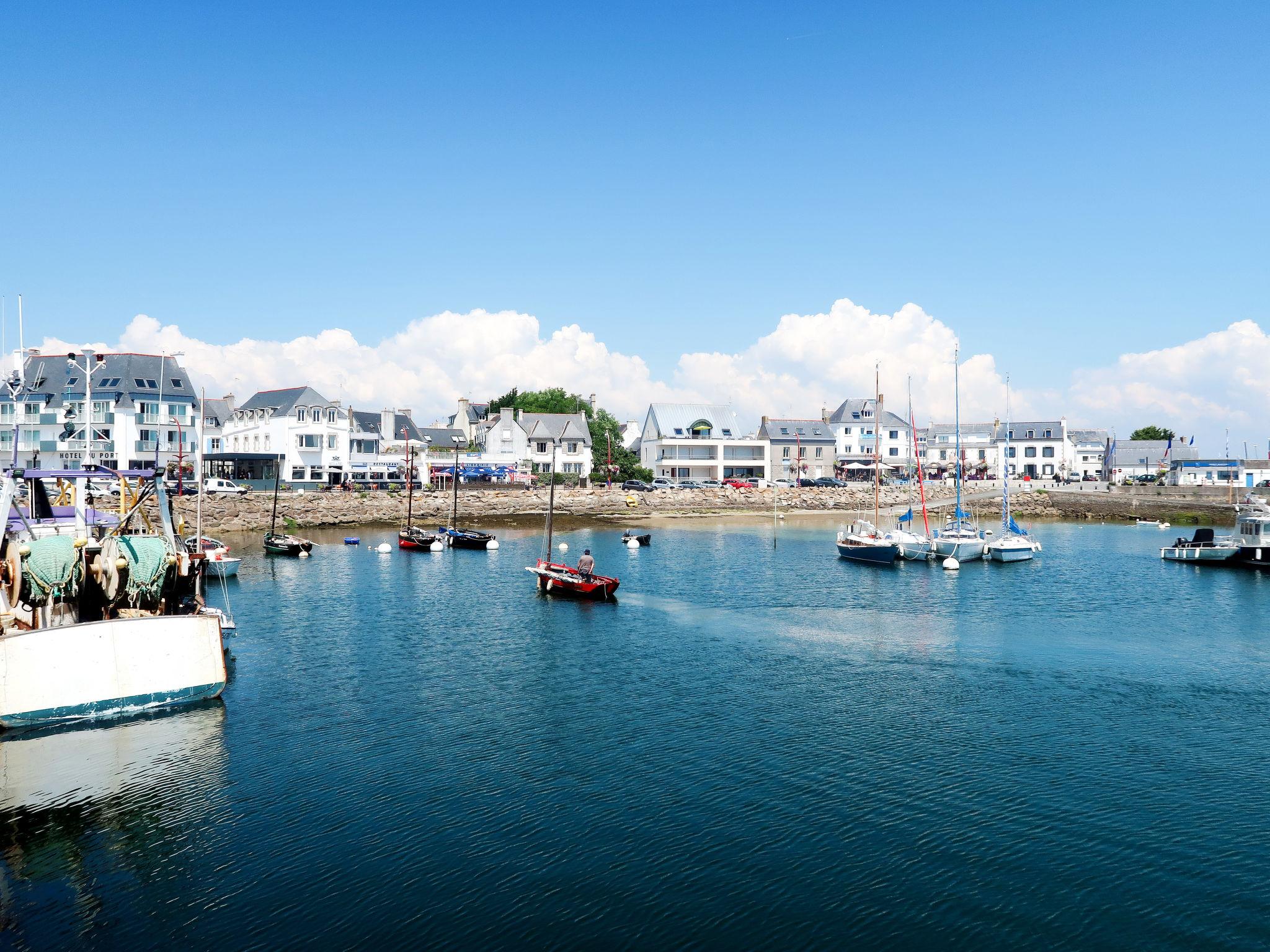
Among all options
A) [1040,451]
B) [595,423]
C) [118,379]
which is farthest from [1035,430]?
[118,379]

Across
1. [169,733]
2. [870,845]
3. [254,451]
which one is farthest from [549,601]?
[254,451]

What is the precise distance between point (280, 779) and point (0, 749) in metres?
8.90

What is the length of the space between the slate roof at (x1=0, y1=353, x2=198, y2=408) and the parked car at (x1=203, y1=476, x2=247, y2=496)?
1000 cm

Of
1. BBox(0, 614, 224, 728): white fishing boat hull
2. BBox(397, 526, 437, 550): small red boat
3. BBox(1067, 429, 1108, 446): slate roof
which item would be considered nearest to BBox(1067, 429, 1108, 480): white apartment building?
BBox(1067, 429, 1108, 446): slate roof

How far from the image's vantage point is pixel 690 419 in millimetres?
157625

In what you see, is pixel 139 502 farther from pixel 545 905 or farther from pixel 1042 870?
pixel 1042 870

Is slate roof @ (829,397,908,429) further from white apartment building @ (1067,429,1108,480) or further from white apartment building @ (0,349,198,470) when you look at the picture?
white apartment building @ (0,349,198,470)

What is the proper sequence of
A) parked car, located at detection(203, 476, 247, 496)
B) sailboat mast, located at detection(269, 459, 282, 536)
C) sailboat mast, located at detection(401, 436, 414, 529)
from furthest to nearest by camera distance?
1. parked car, located at detection(203, 476, 247, 496)
2. sailboat mast, located at detection(401, 436, 414, 529)
3. sailboat mast, located at detection(269, 459, 282, 536)

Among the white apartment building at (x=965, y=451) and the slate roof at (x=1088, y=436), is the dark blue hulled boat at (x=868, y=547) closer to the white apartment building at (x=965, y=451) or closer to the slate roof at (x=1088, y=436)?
the white apartment building at (x=965, y=451)

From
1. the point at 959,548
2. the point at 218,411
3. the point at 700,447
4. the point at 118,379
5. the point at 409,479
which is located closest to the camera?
the point at 959,548

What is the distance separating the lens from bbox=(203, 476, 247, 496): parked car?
351 feet

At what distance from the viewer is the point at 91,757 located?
27734 millimetres

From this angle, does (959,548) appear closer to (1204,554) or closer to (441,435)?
(1204,554)

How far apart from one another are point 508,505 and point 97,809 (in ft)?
312
